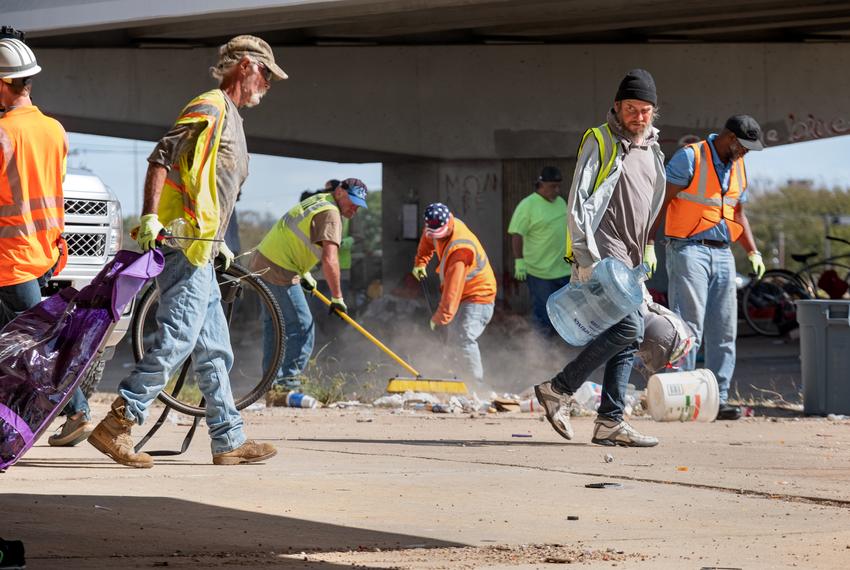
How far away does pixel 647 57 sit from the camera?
20141 mm

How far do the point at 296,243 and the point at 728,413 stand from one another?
352 centimetres

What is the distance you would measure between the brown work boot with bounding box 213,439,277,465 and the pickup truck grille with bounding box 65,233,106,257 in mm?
2759

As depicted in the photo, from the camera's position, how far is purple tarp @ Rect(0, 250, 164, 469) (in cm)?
512

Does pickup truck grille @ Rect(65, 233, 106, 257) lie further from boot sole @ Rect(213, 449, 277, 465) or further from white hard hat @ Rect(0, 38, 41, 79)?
boot sole @ Rect(213, 449, 277, 465)

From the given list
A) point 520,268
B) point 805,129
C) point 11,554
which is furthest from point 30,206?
point 805,129

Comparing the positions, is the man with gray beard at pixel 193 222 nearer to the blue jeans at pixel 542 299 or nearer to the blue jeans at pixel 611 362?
the blue jeans at pixel 611 362

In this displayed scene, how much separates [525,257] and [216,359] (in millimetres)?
8187

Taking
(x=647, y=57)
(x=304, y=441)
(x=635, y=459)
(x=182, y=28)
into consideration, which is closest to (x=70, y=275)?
(x=304, y=441)

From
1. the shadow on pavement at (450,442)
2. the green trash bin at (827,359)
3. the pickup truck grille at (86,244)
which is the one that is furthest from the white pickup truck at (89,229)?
the green trash bin at (827,359)

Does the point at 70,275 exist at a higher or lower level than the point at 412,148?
lower

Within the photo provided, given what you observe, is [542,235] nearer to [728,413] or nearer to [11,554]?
[728,413]

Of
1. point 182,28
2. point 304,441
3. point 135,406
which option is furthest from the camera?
point 182,28

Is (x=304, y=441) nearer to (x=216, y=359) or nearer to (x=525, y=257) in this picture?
(x=216, y=359)

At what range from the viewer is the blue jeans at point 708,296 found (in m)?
9.92
